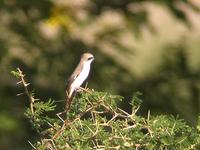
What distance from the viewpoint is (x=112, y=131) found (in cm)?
367

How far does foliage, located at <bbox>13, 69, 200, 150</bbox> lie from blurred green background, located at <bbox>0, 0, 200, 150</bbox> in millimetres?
4643

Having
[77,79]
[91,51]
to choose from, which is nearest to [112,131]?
[77,79]

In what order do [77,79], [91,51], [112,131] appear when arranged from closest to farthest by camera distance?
[112,131]
[77,79]
[91,51]

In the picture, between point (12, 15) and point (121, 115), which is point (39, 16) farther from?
point (121, 115)

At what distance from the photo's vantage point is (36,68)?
8945 mm

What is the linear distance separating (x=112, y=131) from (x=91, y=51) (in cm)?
519

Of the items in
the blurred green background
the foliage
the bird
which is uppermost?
the foliage

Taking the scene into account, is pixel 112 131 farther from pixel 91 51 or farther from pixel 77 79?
pixel 91 51

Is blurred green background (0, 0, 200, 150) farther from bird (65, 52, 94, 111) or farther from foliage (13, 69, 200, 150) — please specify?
foliage (13, 69, 200, 150)

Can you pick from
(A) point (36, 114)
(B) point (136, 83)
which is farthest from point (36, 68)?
(A) point (36, 114)

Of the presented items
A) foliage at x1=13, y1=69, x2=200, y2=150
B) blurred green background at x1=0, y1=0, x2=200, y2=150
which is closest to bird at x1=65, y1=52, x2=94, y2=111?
foliage at x1=13, y1=69, x2=200, y2=150

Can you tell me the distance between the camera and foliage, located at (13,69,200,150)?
3607mm

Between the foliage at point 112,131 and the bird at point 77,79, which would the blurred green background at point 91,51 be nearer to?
the bird at point 77,79

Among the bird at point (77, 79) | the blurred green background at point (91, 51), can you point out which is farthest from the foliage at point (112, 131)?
the blurred green background at point (91, 51)
